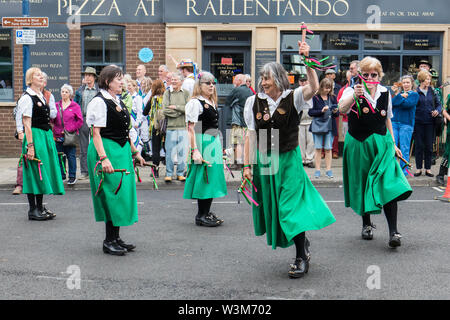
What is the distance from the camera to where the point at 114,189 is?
6.40m

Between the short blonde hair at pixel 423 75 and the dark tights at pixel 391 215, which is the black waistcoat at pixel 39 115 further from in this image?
the short blonde hair at pixel 423 75

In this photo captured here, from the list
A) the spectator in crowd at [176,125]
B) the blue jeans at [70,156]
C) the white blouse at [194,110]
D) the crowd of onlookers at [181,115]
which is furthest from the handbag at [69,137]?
the white blouse at [194,110]

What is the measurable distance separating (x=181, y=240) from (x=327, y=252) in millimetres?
1600

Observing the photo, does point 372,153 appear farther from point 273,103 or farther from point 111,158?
point 111,158

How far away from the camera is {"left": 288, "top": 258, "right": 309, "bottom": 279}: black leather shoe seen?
219 inches

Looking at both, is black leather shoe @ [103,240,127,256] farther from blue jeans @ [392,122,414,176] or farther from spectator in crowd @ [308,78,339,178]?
blue jeans @ [392,122,414,176]

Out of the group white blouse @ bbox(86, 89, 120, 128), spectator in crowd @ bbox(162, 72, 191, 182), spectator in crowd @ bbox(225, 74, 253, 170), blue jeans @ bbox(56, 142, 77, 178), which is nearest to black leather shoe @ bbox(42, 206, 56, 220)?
white blouse @ bbox(86, 89, 120, 128)

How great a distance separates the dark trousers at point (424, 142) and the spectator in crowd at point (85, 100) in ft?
19.1

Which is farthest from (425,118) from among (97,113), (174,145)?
(97,113)

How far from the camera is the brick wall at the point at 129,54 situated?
15125 millimetres

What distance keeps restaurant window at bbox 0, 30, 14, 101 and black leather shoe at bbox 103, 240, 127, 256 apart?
988 cm

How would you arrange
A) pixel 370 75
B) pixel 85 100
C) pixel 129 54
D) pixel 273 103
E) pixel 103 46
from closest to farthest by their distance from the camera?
pixel 273 103, pixel 370 75, pixel 85 100, pixel 129 54, pixel 103 46

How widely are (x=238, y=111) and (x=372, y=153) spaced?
6.41 meters

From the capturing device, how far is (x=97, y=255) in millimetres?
6496
